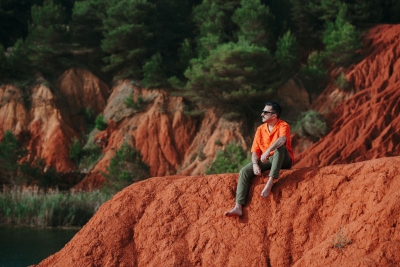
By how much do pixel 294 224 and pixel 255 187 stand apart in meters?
0.71

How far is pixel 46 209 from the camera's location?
2469cm

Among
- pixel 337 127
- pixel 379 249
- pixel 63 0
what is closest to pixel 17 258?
pixel 379 249

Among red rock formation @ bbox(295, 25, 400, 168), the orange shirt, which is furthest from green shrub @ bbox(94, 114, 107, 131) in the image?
the orange shirt

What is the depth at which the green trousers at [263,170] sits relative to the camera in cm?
830

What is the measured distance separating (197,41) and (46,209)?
14.5m

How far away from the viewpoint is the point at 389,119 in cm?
2769

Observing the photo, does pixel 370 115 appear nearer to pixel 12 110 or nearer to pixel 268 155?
pixel 12 110

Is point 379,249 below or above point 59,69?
above

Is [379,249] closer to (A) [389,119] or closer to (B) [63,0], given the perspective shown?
(A) [389,119]

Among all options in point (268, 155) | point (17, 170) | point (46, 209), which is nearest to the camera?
point (268, 155)

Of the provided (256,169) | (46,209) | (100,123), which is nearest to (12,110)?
(100,123)

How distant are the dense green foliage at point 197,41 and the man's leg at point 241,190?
71.8 ft

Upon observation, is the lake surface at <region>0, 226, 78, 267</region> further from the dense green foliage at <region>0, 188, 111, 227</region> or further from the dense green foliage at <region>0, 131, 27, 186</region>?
the dense green foliage at <region>0, 131, 27, 186</region>

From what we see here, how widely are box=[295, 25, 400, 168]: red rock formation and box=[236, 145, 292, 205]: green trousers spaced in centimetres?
1815
